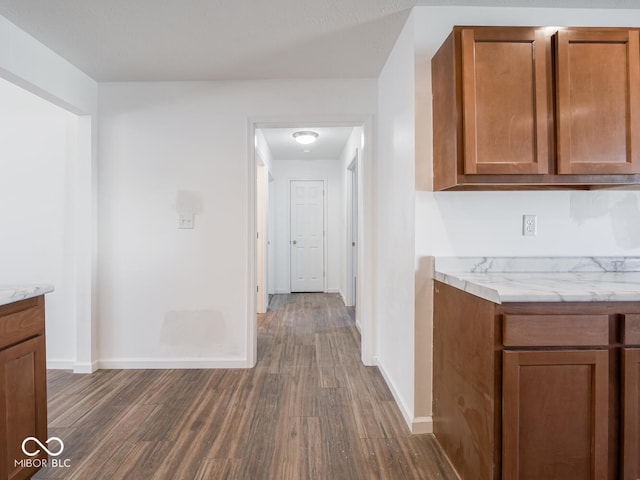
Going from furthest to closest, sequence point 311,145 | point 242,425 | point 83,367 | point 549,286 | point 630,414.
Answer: point 311,145 → point 83,367 → point 242,425 → point 549,286 → point 630,414

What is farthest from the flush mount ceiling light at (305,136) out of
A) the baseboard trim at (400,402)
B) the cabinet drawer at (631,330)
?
the cabinet drawer at (631,330)

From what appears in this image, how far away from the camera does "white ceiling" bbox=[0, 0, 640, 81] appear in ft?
6.10

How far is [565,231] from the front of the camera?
1865 mm

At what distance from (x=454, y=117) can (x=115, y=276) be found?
2810 millimetres

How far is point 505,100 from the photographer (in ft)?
5.04

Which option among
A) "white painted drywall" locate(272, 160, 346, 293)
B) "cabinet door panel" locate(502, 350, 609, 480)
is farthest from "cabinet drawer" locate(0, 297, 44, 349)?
"white painted drywall" locate(272, 160, 346, 293)

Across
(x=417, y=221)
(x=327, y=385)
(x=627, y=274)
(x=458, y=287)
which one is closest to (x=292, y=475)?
(x=327, y=385)

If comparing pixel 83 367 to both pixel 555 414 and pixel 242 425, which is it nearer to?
pixel 242 425

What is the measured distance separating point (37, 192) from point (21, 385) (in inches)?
79.5

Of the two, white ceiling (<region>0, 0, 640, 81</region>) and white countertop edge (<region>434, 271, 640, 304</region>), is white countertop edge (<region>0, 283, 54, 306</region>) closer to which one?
white ceiling (<region>0, 0, 640, 81</region>)

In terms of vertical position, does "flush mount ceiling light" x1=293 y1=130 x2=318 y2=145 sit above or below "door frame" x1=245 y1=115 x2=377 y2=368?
above

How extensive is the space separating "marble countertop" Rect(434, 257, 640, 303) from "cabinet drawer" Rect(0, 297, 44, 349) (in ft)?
6.30

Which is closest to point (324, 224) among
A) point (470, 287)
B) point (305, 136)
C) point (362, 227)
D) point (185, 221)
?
point (305, 136)

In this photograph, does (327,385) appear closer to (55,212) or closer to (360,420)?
(360,420)
